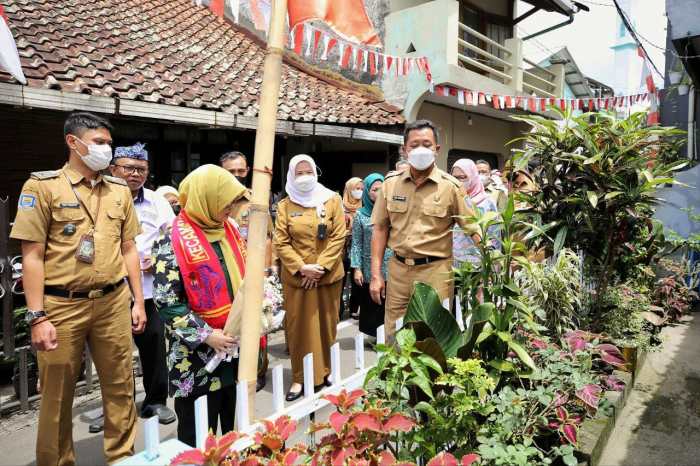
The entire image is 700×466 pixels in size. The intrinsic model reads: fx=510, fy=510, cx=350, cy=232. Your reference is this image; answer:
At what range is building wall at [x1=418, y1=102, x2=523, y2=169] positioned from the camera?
10.9m

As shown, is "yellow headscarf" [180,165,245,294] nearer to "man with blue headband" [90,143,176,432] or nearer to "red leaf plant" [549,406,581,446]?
"man with blue headband" [90,143,176,432]

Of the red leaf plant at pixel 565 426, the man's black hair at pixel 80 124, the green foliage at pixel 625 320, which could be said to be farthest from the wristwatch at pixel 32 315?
the green foliage at pixel 625 320

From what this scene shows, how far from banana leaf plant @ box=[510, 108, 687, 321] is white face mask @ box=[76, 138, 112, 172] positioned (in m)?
2.73

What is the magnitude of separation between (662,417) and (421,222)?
2.06 m

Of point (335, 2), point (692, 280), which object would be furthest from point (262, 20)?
point (692, 280)

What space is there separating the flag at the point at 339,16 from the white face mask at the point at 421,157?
48.0 inches

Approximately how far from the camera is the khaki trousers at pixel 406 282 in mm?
3176

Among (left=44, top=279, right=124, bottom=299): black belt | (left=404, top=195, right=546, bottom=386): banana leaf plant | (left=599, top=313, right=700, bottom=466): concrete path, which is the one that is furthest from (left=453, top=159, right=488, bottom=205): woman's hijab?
A: (left=44, top=279, right=124, bottom=299): black belt

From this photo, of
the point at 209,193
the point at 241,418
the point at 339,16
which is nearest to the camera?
the point at 241,418

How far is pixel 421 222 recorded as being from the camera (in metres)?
3.19

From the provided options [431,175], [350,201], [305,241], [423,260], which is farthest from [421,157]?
[350,201]

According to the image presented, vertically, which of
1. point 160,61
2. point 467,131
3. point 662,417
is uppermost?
point 160,61

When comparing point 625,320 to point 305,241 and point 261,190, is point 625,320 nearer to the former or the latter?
point 305,241

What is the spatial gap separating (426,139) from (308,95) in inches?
224
